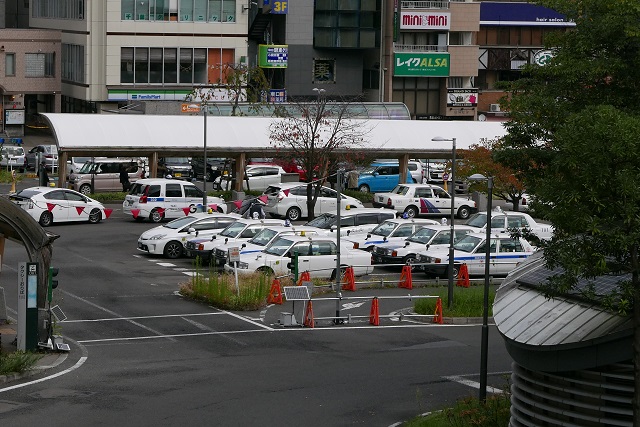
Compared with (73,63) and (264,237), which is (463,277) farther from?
(73,63)

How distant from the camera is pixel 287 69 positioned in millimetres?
87250

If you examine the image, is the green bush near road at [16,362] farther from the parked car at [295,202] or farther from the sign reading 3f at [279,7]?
the sign reading 3f at [279,7]

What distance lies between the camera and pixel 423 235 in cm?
3900

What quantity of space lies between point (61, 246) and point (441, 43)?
52.9 meters

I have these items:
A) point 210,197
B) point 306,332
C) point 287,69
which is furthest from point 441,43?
point 306,332

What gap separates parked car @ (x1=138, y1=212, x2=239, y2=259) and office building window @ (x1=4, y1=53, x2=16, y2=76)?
42161 mm

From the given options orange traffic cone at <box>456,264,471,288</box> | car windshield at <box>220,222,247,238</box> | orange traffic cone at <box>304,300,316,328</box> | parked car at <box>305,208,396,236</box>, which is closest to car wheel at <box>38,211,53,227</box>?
car windshield at <box>220,222,247,238</box>

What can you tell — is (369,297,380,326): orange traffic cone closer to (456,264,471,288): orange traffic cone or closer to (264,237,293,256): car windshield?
(264,237,293,256): car windshield

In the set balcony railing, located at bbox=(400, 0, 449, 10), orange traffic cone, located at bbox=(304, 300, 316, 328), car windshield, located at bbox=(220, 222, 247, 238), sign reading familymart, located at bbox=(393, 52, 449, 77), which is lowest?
orange traffic cone, located at bbox=(304, 300, 316, 328)

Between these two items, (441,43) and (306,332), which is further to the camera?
(441,43)

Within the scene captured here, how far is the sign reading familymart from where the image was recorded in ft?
287

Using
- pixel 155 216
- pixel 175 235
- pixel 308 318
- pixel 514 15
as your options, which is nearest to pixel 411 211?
pixel 155 216

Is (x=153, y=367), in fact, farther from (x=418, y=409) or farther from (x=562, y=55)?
(x=562, y=55)

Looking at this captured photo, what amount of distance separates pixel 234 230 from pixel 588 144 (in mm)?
25770
